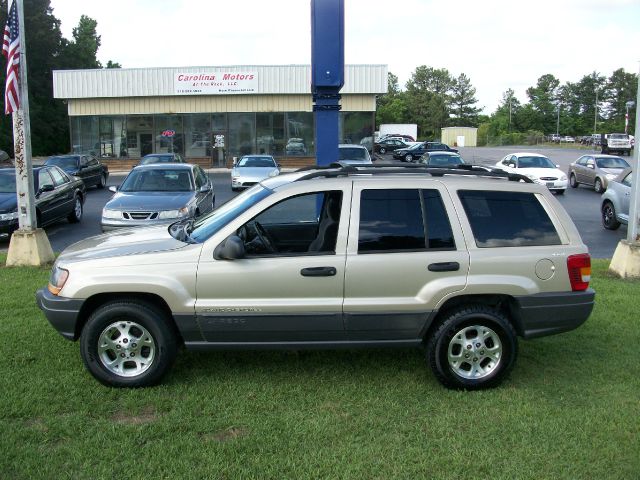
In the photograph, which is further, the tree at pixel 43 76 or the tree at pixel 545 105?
the tree at pixel 545 105

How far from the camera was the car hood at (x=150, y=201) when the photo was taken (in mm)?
11031

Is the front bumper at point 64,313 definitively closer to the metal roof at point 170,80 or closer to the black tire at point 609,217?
→ the black tire at point 609,217

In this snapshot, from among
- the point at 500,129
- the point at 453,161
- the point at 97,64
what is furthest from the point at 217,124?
the point at 500,129

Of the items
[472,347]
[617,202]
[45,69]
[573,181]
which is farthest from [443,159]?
[45,69]

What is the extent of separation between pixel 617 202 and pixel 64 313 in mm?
11993

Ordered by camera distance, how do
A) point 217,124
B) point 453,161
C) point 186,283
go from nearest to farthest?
point 186,283 → point 453,161 → point 217,124

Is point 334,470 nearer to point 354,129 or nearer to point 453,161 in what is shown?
point 453,161

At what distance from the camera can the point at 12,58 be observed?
948 centimetres

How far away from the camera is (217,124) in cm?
3694

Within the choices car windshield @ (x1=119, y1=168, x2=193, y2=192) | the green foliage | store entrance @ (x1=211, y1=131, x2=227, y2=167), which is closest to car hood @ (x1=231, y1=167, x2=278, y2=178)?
car windshield @ (x1=119, y1=168, x2=193, y2=192)

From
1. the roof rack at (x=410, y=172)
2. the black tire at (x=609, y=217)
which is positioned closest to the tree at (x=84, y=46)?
the black tire at (x=609, y=217)

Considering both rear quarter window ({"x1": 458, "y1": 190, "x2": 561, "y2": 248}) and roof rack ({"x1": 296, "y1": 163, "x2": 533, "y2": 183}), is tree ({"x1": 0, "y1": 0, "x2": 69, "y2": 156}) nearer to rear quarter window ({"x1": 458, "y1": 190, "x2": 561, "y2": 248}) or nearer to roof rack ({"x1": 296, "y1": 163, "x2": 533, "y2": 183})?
roof rack ({"x1": 296, "y1": 163, "x2": 533, "y2": 183})

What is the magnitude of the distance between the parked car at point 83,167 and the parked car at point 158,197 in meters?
12.3

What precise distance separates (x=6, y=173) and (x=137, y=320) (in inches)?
391
